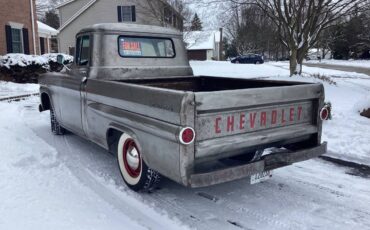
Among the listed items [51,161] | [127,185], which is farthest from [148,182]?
[51,161]

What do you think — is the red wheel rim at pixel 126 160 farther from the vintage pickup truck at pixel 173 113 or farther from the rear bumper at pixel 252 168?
the rear bumper at pixel 252 168

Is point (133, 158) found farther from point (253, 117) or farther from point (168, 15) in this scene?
point (168, 15)

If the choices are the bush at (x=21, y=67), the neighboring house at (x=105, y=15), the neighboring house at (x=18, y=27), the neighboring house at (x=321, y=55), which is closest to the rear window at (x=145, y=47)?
the bush at (x=21, y=67)

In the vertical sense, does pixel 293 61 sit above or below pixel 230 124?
above

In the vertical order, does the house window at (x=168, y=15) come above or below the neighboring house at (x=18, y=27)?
above

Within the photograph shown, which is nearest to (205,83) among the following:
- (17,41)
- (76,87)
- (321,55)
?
(76,87)

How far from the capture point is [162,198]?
438 centimetres

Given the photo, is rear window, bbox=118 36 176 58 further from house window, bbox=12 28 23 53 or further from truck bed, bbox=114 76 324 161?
house window, bbox=12 28 23 53

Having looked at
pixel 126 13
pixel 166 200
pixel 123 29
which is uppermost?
pixel 126 13

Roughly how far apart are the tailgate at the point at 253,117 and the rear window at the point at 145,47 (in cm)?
247

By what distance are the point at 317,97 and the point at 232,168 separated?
157 centimetres

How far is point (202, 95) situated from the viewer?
3.49 m

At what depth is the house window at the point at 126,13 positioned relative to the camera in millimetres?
34219

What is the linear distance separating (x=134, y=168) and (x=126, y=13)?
1254 inches
